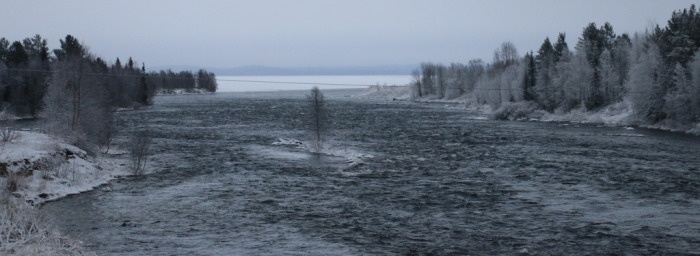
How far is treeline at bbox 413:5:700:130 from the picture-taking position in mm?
61625

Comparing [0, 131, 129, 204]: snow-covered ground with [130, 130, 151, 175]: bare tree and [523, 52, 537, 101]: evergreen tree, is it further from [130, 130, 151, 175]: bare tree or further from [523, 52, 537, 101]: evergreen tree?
[523, 52, 537, 101]: evergreen tree

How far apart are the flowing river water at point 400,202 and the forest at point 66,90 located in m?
5.52

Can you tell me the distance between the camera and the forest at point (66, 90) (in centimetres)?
4309

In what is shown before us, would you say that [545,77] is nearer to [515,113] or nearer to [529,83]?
[529,83]

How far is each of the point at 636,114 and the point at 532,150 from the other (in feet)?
101

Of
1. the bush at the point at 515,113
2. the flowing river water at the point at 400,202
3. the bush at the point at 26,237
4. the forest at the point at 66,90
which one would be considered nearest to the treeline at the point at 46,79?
the forest at the point at 66,90

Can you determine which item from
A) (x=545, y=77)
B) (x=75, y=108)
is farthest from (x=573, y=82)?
(x=75, y=108)

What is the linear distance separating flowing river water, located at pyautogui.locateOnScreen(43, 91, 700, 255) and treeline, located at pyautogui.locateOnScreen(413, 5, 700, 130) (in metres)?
17.5

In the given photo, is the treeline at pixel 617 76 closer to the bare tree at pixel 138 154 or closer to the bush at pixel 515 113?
the bush at pixel 515 113

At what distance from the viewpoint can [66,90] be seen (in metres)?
45.2

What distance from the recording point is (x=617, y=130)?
203 ft

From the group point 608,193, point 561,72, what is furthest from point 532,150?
point 561,72

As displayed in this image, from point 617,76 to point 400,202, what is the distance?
68140 millimetres

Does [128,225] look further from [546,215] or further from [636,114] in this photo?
[636,114]
